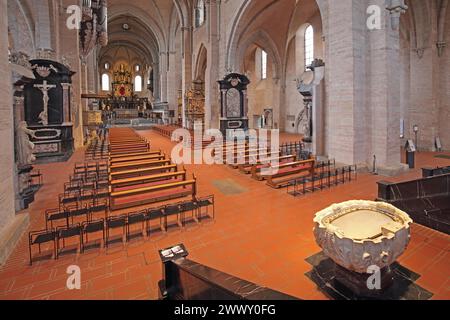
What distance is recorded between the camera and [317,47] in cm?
2102

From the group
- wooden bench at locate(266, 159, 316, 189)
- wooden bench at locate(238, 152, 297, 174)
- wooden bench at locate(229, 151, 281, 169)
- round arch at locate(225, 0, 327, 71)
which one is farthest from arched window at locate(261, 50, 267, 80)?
wooden bench at locate(266, 159, 316, 189)

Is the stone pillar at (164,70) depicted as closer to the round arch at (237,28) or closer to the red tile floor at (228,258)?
the round arch at (237,28)

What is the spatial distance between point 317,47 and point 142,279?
21350 mm

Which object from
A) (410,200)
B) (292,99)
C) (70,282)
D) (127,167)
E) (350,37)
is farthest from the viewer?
(292,99)

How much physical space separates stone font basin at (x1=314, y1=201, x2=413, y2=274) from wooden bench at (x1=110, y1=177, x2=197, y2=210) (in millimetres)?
3620

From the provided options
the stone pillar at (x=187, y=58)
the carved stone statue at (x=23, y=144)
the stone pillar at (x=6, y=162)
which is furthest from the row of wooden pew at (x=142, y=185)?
the stone pillar at (x=187, y=58)

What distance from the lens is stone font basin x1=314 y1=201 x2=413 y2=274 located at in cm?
314

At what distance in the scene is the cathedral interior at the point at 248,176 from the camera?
11.5 ft

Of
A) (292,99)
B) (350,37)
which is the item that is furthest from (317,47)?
(350,37)

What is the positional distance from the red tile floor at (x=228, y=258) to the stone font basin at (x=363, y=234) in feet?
1.94

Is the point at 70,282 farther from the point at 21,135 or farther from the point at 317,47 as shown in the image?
the point at 317,47

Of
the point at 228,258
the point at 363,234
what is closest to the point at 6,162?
the point at 228,258

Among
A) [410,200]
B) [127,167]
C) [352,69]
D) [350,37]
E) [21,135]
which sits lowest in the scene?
[410,200]

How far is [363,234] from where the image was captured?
12.3ft
